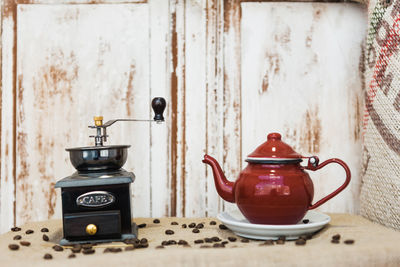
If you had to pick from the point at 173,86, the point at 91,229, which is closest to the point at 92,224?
the point at 91,229

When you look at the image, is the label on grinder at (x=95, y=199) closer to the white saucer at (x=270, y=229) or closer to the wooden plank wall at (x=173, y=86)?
the white saucer at (x=270, y=229)

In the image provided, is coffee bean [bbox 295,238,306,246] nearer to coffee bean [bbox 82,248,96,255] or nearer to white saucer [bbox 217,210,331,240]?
white saucer [bbox 217,210,331,240]

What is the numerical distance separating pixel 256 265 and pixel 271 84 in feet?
2.67

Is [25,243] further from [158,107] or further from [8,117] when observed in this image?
[8,117]

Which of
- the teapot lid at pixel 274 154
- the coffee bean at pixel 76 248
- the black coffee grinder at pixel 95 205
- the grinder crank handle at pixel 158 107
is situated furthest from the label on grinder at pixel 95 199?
the teapot lid at pixel 274 154

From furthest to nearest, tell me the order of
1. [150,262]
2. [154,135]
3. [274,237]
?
[154,135] < [274,237] < [150,262]

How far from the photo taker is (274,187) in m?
1.13

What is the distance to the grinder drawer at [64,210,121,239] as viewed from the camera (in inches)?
44.8

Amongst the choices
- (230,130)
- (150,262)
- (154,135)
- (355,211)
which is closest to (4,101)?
(154,135)

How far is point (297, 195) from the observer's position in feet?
3.71

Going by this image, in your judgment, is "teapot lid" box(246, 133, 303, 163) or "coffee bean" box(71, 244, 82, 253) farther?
"teapot lid" box(246, 133, 303, 163)

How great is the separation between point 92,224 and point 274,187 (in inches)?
19.4

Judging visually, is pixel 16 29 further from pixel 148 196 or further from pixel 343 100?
pixel 343 100

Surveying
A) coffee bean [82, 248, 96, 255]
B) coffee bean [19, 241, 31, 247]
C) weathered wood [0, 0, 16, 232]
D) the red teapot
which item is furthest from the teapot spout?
weathered wood [0, 0, 16, 232]
